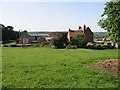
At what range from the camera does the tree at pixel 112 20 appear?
67.1 feet

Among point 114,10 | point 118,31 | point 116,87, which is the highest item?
point 114,10

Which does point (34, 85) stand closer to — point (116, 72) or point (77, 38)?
point (116, 72)

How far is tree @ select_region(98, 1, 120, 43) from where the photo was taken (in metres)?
20.5

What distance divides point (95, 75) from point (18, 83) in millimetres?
5327

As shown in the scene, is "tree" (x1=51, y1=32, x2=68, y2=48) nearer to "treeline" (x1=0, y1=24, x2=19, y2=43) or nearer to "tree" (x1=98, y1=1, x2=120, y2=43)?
"treeline" (x1=0, y1=24, x2=19, y2=43)

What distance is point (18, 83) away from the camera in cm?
1419

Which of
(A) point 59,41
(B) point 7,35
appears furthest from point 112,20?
(B) point 7,35

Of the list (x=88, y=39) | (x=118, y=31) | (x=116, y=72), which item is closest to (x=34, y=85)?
(x=116, y=72)

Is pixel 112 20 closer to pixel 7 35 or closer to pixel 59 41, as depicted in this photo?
pixel 59 41

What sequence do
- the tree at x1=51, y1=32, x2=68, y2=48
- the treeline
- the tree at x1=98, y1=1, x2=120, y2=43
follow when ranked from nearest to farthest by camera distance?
the tree at x1=98, y1=1, x2=120, y2=43, the tree at x1=51, y1=32, x2=68, y2=48, the treeline

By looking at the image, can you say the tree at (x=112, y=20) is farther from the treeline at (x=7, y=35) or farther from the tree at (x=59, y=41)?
the treeline at (x=7, y=35)

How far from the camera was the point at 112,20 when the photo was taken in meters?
20.7

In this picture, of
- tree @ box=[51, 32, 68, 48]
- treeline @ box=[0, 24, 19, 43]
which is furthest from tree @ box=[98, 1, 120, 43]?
treeline @ box=[0, 24, 19, 43]

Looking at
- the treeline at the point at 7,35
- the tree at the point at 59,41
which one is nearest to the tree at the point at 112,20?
the tree at the point at 59,41
